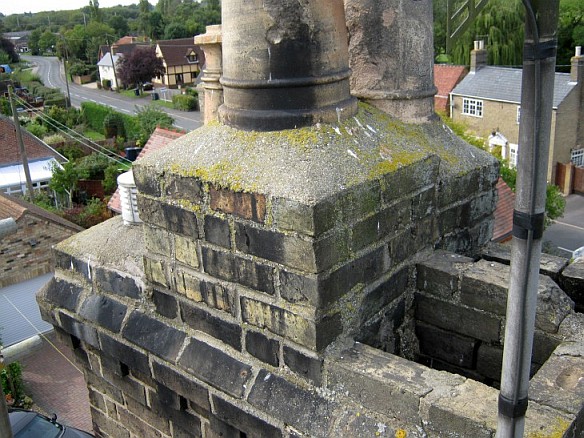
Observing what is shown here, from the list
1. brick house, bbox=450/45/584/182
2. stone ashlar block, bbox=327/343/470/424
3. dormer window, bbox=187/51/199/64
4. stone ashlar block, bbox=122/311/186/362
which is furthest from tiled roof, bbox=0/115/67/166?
dormer window, bbox=187/51/199/64

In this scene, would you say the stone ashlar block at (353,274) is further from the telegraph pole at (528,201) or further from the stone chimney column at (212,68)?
the stone chimney column at (212,68)

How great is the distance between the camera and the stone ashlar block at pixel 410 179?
260 centimetres

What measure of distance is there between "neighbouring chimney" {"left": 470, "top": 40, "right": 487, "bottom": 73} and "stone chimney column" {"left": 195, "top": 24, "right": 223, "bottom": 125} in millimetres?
29746

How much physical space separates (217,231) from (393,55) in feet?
4.63

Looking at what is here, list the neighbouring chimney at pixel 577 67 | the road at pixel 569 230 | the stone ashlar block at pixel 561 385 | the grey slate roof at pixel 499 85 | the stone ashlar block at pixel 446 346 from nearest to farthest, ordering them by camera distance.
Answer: the stone ashlar block at pixel 561 385
the stone ashlar block at pixel 446 346
the road at pixel 569 230
the neighbouring chimney at pixel 577 67
the grey slate roof at pixel 499 85

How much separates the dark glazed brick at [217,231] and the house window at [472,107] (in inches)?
1212

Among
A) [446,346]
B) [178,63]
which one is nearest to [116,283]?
[446,346]

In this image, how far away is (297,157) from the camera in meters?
2.44

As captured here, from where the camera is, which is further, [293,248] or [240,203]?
[240,203]

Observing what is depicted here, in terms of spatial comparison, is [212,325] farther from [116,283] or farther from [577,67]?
[577,67]

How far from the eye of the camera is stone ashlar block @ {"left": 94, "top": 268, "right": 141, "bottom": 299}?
3195 mm

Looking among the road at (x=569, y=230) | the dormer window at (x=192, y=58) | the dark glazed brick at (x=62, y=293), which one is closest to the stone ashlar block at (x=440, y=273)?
the dark glazed brick at (x=62, y=293)

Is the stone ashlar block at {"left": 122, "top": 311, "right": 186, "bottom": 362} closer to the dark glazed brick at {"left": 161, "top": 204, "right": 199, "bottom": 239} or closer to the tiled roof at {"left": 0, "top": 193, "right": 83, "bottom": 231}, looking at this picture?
the dark glazed brick at {"left": 161, "top": 204, "right": 199, "bottom": 239}

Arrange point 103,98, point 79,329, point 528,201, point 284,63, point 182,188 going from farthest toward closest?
point 103,98, point 79,329, point 182,188, point 284,63, point 528,201
